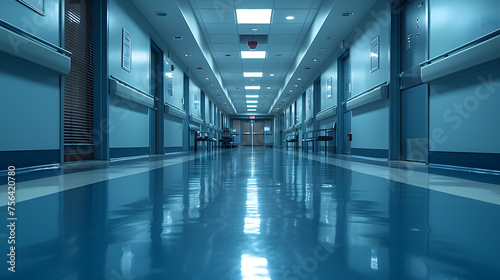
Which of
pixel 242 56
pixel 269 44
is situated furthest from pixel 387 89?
pixel 242 56

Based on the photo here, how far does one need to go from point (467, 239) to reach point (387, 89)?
5228 mm

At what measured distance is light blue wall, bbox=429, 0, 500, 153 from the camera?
3.22 meters

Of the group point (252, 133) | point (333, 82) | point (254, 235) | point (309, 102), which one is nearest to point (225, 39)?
point (333, 82)

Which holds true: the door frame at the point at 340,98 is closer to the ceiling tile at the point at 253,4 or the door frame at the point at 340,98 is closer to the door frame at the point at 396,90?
the ceiling tile at the point at 253,4

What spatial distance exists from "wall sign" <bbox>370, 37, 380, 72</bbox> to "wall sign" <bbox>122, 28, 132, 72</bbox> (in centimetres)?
503

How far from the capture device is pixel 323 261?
0.79m

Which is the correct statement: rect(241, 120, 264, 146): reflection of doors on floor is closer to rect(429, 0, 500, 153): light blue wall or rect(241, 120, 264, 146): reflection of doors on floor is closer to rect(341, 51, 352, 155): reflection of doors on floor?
rect(341, 51, 352, 155): reflection of doors on floor

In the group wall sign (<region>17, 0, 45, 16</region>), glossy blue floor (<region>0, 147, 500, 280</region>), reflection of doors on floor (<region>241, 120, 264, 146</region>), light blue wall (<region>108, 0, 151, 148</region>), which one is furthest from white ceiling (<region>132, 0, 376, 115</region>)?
reflection of doors on floor (<region>241, 120, 264, 146</region>)

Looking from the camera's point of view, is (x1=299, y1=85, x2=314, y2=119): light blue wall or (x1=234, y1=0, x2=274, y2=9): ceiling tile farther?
(x1=299, y1=85, x2=314, y2=119): light blue wall

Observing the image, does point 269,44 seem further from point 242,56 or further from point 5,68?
point 5,68

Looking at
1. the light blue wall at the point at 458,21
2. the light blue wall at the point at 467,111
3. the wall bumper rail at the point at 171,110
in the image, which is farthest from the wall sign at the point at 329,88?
the light blue wall at the point at 467,111

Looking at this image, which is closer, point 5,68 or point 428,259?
point 428,259

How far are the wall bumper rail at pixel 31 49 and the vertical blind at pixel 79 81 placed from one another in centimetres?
85

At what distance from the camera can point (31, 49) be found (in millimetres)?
3250
